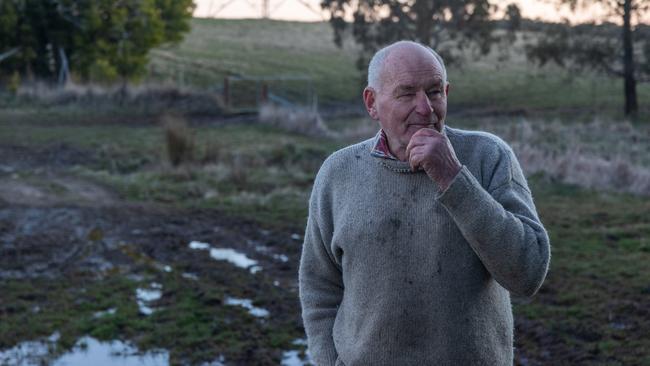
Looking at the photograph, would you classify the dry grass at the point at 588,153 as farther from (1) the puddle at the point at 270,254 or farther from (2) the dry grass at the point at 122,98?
(2) the dry grass at the point at 122,98

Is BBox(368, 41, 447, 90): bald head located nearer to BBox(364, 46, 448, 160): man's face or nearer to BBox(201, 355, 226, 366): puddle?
BBox(364, 46, 448, 160): man's face

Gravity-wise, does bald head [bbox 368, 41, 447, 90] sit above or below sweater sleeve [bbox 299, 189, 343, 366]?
above

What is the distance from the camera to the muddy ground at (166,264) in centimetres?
696

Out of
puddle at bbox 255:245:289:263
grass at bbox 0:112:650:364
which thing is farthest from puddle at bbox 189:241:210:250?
grass at bbox 0:112:650:364

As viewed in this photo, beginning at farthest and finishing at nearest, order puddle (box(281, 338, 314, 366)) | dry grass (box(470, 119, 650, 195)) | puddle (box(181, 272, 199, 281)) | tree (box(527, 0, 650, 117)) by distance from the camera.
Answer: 1. tree (box(527, 0, 650, 117))
2. dry grass (box(470, 119, 650, 195))
3. puddle (box(181, 272, 199, 281))
4. puddle (box(281, 338, 314, 366))

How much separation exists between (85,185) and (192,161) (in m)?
2.10

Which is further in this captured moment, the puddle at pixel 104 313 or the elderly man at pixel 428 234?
the puddle at pixel 104 313

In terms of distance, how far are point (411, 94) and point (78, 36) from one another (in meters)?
32.2

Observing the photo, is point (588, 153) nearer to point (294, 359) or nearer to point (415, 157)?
point (294, 359)

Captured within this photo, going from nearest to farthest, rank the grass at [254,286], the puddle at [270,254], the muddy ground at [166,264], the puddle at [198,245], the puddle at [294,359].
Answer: the puddle at [294,359] < the muddy ground at [166,264] < the grass at [254,286] < the puddle at [270,254] < the puddle at [198,245]

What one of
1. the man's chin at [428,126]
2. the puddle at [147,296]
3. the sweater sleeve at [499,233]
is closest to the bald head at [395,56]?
the man's chin at [428,126]

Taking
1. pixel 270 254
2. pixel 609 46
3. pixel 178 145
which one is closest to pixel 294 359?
pixel 270 254

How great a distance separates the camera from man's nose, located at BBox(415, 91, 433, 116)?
2623 millimetres

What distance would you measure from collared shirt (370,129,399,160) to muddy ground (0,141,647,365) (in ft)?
13.1
